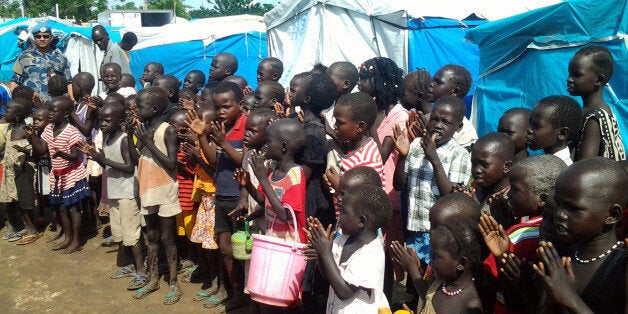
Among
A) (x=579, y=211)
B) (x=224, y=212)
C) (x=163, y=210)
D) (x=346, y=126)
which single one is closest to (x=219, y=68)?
(x=163, y=210)

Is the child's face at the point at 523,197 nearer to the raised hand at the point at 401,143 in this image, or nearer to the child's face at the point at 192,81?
the raised hand at the point at 401,143

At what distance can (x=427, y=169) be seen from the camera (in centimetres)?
329

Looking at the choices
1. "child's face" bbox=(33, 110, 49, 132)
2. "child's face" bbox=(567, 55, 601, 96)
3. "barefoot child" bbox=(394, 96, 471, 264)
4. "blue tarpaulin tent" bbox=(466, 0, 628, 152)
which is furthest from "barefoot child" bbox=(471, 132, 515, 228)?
"child's face" bbox=(33, 110, 49, 132)

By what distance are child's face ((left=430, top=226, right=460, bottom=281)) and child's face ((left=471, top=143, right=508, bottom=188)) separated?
68cm

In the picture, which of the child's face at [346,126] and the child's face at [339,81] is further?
the child's face at [339,81]

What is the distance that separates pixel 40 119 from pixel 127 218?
1650 mm

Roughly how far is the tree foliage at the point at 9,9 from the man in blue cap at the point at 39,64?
138 feet

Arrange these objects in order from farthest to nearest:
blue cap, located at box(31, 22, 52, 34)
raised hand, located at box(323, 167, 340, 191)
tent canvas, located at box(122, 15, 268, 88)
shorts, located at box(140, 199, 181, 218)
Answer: tent canvas, located at box(122, 15, 268, 88) → blue cap, located at box(31, 22, 52, 34) → shorts, located at box(140, 199, 181, 218) → raised hand, located at box(323, 167, 340, 191)

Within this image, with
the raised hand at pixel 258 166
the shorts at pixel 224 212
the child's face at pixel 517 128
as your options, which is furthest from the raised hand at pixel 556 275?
the shorts at pixel 224 212

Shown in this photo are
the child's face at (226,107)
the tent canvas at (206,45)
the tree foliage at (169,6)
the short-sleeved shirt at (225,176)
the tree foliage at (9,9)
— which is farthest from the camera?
the tree foliage at (169,6)

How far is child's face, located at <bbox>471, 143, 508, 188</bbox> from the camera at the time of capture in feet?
9.11

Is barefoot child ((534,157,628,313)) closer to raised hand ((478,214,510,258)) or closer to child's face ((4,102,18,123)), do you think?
raised hand ((478,214,510,258))

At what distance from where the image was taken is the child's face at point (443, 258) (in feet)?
7.30

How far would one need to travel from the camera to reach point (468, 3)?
8070 mm
